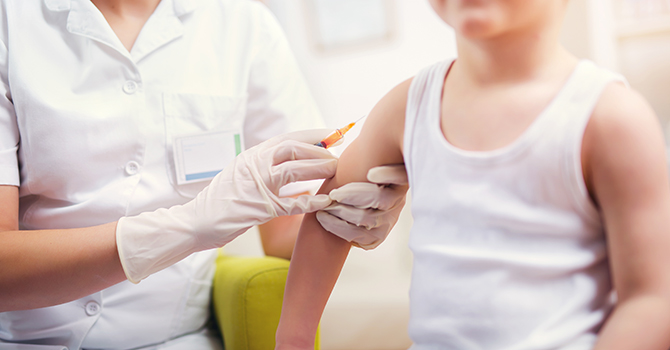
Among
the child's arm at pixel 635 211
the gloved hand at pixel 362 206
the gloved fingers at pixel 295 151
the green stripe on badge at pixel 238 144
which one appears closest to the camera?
the child's arm at pixel 635 211

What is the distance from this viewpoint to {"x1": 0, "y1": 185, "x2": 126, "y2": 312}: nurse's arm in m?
0.79

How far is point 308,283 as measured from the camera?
2.52ft

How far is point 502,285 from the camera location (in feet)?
1.78

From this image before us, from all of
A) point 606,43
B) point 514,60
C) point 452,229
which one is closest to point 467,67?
point 514,60

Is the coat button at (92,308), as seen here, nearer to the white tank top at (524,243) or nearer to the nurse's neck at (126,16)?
the nurse's neck at (126,16)

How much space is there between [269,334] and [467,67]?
72 cm

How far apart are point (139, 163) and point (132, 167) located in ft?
0.05

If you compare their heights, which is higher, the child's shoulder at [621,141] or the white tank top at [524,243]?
the child's shoulder at [621,141]

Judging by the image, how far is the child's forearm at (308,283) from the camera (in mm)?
750

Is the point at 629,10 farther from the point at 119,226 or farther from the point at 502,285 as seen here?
the point at 119,226

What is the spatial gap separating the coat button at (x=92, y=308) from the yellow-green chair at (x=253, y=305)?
0.26 metres

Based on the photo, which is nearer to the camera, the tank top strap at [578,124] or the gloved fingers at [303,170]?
the tank top strap at [578,124]

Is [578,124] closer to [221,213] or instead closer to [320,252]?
[320,252]

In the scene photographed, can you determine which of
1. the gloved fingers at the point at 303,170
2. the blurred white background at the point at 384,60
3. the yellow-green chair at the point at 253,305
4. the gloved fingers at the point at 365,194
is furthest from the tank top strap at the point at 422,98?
the blurred white background at the point at 384,60
